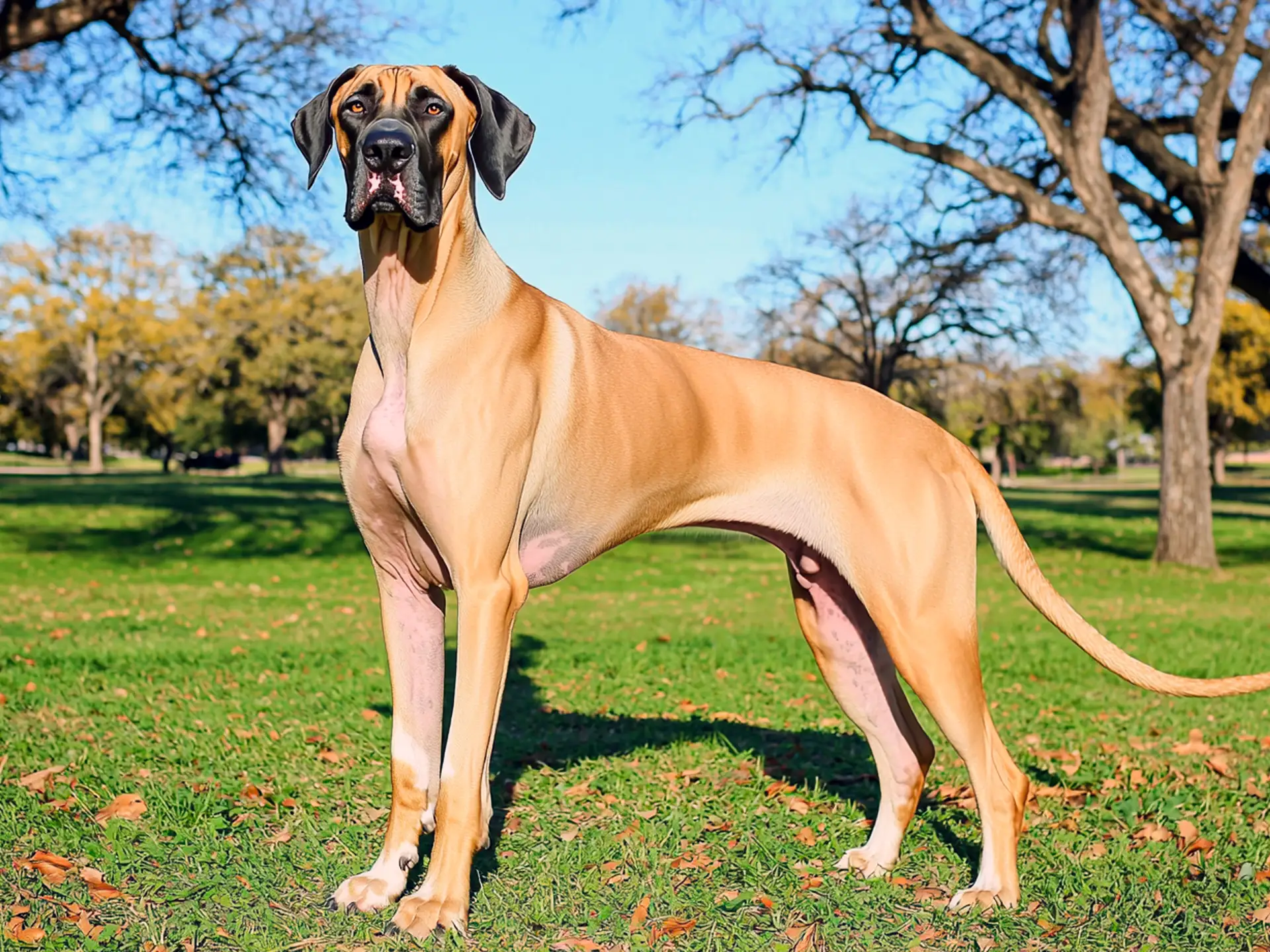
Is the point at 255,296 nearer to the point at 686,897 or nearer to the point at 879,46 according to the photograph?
the point at 879,46

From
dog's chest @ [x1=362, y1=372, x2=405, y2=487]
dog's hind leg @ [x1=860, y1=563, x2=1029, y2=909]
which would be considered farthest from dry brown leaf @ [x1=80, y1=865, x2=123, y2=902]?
dog's hind leg @ [x1=860, y1=563, x2=1029, y2=909]

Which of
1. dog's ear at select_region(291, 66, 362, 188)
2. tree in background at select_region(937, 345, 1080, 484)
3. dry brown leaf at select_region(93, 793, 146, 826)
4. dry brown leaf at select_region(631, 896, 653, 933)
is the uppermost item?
tree in background at select_region(937, 345, 1080, 484)

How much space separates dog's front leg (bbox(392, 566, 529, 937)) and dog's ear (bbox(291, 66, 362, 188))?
1.48m

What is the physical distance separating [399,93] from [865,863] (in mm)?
3174

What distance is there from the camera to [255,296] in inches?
1928

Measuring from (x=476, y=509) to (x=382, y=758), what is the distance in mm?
2673

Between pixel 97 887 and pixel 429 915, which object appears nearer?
pixel 429 915

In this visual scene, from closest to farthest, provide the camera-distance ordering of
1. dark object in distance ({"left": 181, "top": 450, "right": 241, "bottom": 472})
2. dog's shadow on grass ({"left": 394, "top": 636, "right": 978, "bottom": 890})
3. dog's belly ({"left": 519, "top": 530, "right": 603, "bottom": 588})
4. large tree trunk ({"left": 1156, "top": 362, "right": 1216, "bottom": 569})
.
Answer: dog's belly ({"left": 519, "top": 530, "right": 603, "bottom": 588})
dog's shadow on grass ({"left": 394, "top": 636, "right": 978, "bottom": 890})
large tree trunk ({"left": 1156, "top": 362, "right": 1216, "bottom": 569})
dark object in distance ({"left": 181, "top": 450, "right": 241, "bottom": 472})

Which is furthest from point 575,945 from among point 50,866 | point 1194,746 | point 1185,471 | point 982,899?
point 1185,471

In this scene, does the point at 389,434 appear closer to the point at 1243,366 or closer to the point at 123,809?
the point at 123,809

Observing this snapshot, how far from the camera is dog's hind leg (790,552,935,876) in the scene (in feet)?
14.1

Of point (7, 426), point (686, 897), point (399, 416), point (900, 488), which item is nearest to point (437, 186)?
point (399, 416)

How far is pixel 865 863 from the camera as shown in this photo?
13.5 ft

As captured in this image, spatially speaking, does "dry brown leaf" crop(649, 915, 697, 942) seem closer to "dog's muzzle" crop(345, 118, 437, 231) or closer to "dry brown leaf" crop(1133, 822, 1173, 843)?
"dry brown leaf" crop(1133, 822, 1173, 843)
